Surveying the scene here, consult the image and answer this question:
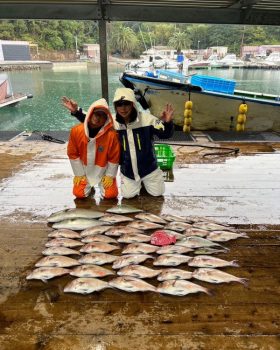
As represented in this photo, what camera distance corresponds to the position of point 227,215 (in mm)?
3035

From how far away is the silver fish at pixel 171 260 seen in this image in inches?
87.0

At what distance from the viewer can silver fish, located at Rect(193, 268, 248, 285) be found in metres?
2.04

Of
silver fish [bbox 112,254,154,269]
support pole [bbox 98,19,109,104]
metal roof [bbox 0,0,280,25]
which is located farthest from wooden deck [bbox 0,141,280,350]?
metal roof [bbox 0,0,280,25]

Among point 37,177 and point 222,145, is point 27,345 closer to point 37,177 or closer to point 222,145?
point 37,177

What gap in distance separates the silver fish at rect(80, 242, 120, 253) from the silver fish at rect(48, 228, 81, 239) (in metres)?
0.21

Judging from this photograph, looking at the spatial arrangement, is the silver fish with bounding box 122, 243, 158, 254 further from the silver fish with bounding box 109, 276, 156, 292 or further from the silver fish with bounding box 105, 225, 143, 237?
the silver fish with bounding box 109, 276, 156, 292

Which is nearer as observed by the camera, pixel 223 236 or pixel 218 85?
pixel 223 236

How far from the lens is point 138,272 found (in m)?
2.09

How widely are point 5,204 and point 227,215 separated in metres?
2.31

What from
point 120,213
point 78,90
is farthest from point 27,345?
point 78,90

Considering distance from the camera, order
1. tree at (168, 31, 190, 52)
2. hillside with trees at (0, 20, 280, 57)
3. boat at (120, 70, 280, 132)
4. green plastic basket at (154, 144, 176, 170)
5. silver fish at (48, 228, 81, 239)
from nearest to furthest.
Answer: silver fish at (48, 228, 81, 239) → green plastic basket at (154, 144, 176, 170) → boat at (120, 70, 280, 132) → hillside with trees at (0, 20, 280, 57) → tree at (168, 31, 190, 52)

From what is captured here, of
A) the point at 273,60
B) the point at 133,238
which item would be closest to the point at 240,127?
the point at 133,238

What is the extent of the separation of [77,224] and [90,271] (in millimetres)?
697

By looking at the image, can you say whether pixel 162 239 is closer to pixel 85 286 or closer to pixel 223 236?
pixel 223 236
